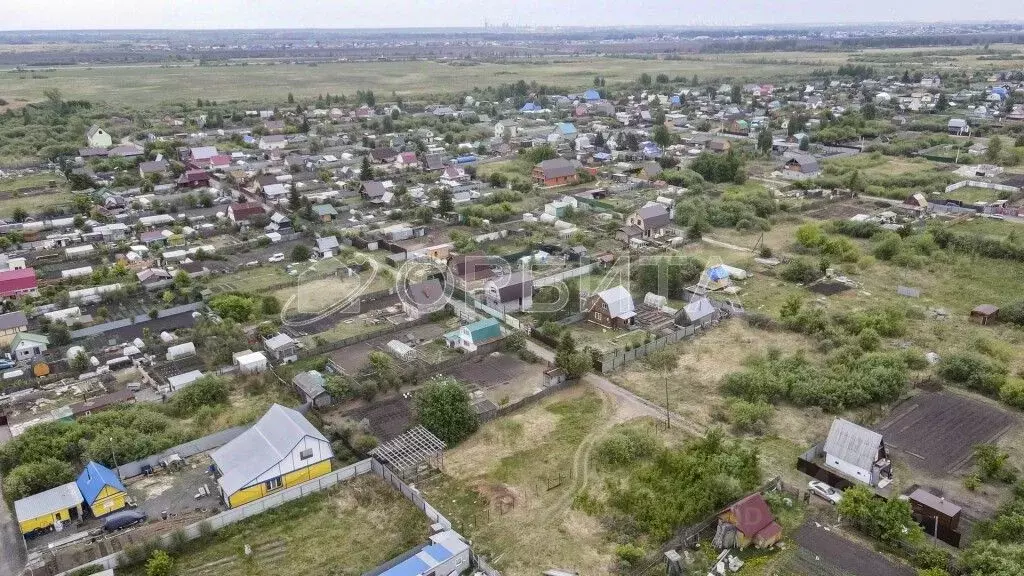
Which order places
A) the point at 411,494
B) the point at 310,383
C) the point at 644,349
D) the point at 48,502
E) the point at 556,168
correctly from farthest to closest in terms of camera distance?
the point at 556,168 < the point at 644,349 < the point at 310,383 < the point at 411,494 < the point at 48,502

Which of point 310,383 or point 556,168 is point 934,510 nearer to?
point 310,383

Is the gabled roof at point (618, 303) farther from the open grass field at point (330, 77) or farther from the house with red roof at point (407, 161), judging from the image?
the open grass field at point (330, 77)

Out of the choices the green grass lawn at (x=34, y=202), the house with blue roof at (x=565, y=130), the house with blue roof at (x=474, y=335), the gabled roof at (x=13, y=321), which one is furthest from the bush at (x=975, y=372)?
the green grass lawn at (x=34, y=202)

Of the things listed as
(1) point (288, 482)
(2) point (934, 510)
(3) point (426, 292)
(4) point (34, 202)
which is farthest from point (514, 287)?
(4) point (34, 202)

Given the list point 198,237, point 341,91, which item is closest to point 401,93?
point 341,91

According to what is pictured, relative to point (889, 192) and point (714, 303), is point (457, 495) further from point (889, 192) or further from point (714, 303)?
point (889, 192)

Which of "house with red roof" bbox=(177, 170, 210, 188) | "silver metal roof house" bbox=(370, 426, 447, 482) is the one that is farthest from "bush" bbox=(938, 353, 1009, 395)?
"house with red roof" bbox=(177, 170, 210, 188)
